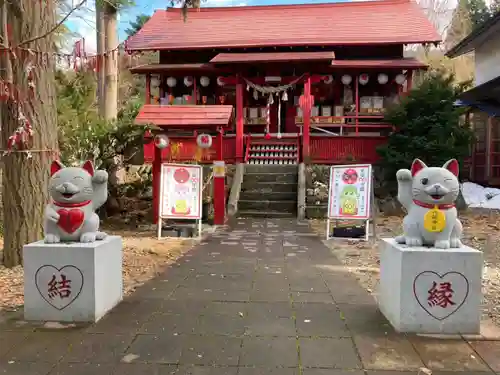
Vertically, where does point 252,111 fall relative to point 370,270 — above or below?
above

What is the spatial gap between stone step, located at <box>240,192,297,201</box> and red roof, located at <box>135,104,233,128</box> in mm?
2977

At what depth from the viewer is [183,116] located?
9.81 meters

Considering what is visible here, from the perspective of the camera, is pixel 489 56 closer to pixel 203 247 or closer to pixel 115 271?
pixel 203 247

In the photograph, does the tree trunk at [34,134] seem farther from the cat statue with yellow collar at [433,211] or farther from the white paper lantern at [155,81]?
the white paper lantern at [155,81]

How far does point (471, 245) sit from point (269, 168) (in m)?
6.46

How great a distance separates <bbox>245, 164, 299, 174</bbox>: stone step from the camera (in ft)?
43.3

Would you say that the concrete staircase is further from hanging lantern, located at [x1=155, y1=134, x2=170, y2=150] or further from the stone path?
the stone path

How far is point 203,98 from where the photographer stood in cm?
1605

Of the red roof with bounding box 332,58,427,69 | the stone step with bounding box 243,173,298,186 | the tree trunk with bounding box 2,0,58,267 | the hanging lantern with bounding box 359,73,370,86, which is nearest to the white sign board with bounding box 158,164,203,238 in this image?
the tree trunk with bounding box 2,0,58,267

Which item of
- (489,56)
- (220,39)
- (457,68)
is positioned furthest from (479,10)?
(220,39)

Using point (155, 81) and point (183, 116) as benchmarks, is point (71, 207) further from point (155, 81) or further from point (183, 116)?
point (155, 81)

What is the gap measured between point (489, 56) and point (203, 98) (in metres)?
11.2

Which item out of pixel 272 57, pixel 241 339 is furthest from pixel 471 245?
pixel 272 57

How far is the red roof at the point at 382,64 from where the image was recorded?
14.6 meters
